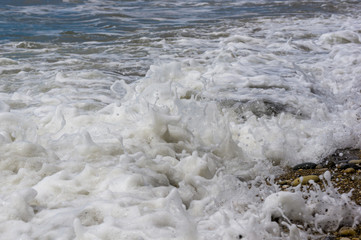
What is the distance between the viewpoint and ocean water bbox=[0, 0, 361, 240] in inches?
102

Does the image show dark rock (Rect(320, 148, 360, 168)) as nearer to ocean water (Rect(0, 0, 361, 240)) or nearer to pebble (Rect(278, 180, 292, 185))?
ocean water (Rect(0, 0, 361, 240))

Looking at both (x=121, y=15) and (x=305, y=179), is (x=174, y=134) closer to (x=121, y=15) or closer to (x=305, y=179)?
(x=305, y=179)

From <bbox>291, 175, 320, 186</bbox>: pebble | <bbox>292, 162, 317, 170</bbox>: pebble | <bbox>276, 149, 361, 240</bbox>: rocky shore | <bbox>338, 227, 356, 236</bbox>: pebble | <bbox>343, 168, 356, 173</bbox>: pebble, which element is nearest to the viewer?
<bbox>338, 227, 356, 236</bbox>: pebble

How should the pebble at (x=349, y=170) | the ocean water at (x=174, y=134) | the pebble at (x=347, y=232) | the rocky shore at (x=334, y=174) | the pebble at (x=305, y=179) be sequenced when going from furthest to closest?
the pebble at (x=349, y=170) < the pebble at (x=305, y=179) < the rocky shore at (x=334, y=174) < the ocean water at (x=174, y=134) < the pebble at (x=347, y=232)

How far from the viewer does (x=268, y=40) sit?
9.53 metres

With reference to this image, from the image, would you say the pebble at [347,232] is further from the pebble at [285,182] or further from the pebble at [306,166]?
the pebble at [306,166]

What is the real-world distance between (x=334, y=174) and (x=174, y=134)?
139 centimetres

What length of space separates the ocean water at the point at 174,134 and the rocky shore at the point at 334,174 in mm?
89

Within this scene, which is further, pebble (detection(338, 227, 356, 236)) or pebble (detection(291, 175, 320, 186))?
pebble (detection(291, 175, 320, 186))

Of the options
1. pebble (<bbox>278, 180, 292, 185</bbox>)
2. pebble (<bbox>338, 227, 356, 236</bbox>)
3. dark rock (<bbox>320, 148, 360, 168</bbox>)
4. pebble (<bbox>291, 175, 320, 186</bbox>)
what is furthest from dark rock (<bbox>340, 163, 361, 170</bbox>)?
pebble (<bbox>338, 227, 356, 236</bbox>)

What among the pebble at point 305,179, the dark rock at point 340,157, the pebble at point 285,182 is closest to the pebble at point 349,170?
the dark rock at point 340,157

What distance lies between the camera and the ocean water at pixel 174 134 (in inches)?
102

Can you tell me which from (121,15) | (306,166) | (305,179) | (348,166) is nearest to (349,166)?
(348,166)

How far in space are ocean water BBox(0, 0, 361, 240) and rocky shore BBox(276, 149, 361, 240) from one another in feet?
0.29
